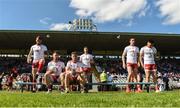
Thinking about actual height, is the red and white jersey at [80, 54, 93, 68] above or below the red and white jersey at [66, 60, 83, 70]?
above

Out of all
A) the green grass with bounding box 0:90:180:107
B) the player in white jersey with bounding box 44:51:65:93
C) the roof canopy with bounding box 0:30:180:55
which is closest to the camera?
the green grass with bounding box 0:90:180:107

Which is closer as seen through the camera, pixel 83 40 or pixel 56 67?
pixel 56 67

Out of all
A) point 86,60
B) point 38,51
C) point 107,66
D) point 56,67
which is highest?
point 107,66

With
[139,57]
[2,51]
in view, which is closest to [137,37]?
[2,51]

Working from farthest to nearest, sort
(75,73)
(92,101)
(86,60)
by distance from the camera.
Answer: (86,60)
(75,73)
(92,101)

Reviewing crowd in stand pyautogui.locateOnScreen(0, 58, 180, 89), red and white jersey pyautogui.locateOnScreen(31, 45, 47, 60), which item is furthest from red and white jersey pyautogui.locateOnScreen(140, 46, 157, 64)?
crowd in stand pyautogui.locateOnScreen(0, 58, 180, 89)

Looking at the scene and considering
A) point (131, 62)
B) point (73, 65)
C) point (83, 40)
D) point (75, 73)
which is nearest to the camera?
point (75, 73)

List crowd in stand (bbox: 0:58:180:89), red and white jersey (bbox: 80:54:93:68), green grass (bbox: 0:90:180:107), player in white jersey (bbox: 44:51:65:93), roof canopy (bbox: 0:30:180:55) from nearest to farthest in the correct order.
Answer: green grass (bbox: 0:90:180:107) < player in white jersey (bbox: 44:51:65:93) < red and white jersey (bbox: 80:54:93:68) < roof canopy (bbox: 0:30:180:55) < crowd in stand (bbox: 0:58:180:89)

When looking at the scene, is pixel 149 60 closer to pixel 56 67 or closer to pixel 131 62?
pixel 131 62

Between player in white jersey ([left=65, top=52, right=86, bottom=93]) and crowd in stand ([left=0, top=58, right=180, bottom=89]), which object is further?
crowd in stand ([left=0, top=58, right=180, bottom=89])

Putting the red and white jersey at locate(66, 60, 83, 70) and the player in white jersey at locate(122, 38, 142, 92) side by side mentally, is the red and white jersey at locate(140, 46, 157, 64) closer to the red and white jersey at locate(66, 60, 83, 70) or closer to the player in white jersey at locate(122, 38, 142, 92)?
the player in white jersey at locate(122, 38, 142, 92)

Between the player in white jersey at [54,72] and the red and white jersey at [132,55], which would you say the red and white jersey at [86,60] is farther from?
the red and white jersey at [132,55]

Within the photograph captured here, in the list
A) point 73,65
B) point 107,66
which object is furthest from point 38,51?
point 107,66

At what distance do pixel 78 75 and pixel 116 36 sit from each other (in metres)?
25.6
